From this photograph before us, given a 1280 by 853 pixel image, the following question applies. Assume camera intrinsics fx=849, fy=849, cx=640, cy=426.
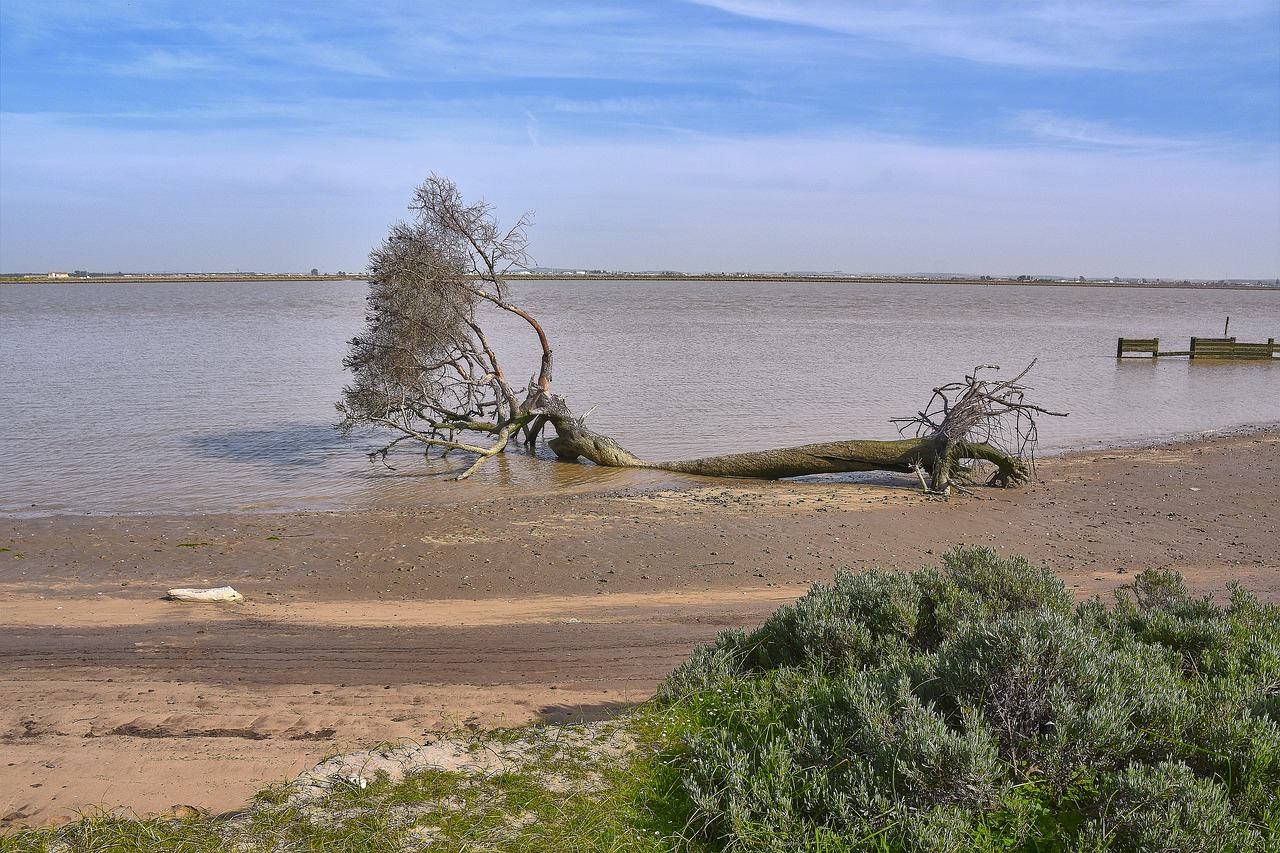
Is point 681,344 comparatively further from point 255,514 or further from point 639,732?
point 639,732

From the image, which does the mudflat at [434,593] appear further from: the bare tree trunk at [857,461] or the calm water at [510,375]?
the calm water at [510,375]

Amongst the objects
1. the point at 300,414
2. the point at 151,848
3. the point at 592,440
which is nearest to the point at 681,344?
the point at 300,414

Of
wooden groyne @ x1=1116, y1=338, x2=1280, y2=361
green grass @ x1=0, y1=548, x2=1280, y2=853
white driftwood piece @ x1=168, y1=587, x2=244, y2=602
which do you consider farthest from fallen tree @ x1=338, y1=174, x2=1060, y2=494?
wooden groyne @ x1=1116, y1=338, x2=1280, y2=361

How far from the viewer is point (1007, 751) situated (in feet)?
11.3

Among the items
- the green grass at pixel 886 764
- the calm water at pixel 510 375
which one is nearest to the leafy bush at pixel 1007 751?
the green grass at pixel 886 764

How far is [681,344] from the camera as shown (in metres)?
42.1

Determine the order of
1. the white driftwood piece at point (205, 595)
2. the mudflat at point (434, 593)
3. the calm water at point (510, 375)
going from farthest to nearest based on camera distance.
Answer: the calm water at point (510, 375) < the white driftwood piece at point (205, 595) < the mudflat at point (434, 593)

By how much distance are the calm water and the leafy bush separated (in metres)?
10.5

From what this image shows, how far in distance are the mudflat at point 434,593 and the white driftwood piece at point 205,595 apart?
0.47 feet

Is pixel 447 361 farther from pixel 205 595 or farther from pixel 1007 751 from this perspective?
pixel 1007 751

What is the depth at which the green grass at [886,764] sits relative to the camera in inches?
126

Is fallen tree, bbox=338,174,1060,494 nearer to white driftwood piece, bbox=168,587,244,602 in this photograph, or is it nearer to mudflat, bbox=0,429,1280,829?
mudflat, bbox=0,429,1280,829

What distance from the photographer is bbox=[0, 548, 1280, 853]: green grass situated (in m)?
3.19

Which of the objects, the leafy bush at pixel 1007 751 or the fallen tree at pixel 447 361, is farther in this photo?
the fallen tree at pixel 447 361
